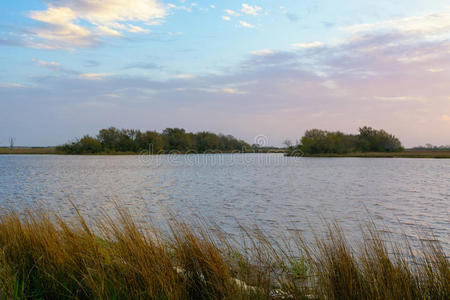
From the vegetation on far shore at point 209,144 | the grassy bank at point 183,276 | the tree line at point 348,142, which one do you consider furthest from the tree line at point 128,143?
the grassy bank at point 183,276

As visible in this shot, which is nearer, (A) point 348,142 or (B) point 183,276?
(B) point 183,276

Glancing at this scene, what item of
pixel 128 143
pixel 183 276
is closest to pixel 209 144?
pixel 128 143

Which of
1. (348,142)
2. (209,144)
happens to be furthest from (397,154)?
(209,144)

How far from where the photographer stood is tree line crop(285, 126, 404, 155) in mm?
106250

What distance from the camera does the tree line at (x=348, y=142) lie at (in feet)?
349

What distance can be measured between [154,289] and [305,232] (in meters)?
7.14

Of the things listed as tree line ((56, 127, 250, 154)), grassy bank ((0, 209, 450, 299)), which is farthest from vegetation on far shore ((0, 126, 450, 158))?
grassy bank ((0, 209, 450, 299))

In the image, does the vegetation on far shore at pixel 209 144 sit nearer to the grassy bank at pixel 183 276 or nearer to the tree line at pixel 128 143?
the tree line at pixel 128 143

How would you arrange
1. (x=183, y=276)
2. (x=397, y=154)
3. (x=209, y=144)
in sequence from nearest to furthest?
(x=183, y=276), (x=397, y=154), (x=209, y=144)

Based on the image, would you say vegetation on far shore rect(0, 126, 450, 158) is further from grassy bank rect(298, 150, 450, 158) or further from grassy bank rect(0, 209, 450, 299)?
grassy bank rect(0, 209, 450, 299)

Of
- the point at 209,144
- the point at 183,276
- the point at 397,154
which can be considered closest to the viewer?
the point at 183,276

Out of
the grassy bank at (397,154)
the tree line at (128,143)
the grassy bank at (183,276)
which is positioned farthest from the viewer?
the tree line at (128,143)

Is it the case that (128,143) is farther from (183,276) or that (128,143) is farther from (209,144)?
(183,276)

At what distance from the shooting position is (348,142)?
108m
